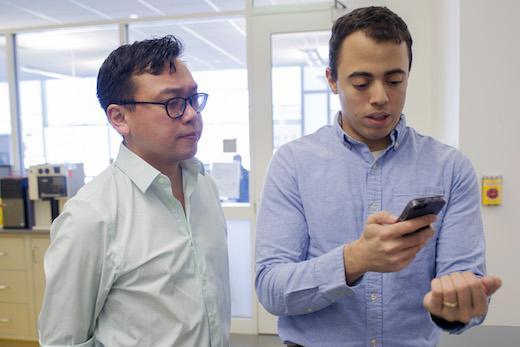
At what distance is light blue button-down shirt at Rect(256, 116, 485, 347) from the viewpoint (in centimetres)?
91

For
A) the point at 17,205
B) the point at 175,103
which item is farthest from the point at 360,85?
the point at 17,205

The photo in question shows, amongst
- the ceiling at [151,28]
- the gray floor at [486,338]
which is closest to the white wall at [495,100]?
the gray floor at [486,338]

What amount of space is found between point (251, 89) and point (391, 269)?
270 centimetres

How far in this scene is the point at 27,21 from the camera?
167 inches

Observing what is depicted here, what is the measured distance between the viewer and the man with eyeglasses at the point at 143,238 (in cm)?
113

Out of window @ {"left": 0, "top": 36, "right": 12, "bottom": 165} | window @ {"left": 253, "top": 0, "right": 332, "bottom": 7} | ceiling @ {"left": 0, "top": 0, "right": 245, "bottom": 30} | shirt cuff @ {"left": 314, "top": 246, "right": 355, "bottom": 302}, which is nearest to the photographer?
shirt cuff @ {"left": 314, "top": 246, "right": 355, "bottom": 302}

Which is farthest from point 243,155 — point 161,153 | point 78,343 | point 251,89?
point 78,343

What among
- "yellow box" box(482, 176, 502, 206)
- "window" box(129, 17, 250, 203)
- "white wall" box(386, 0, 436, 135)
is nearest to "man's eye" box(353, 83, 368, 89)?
"yellow box" box(482, 176, 502, 206)

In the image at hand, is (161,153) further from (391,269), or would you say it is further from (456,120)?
(456,120)

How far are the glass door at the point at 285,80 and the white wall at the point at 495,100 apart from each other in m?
1.20

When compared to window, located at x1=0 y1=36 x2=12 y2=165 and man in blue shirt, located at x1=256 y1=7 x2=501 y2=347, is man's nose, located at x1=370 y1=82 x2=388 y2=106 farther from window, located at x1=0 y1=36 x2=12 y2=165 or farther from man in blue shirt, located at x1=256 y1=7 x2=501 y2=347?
window, located at x1=0 y1=36 x2=12 y2=165

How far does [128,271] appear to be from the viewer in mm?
1160

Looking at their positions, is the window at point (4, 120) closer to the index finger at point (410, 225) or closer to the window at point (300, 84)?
the window at point (300, 84)

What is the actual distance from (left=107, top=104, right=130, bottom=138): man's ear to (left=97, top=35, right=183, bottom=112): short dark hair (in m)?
0.02
